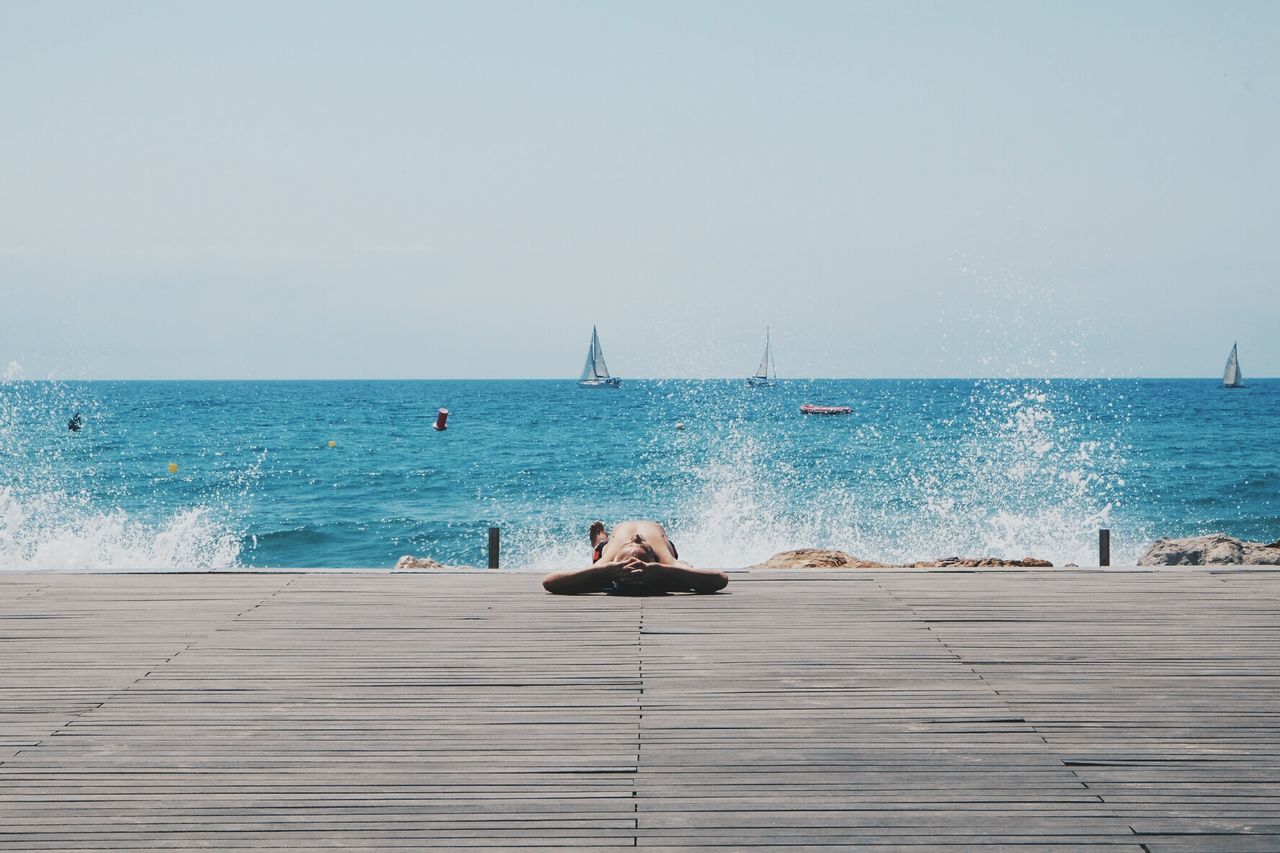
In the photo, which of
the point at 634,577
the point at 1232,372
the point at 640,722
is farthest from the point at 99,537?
the point at 1232,372

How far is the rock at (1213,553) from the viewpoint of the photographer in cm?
1310

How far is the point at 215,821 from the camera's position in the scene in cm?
348

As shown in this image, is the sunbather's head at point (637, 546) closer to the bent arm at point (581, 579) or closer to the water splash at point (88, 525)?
the bent arm at point (581, 579)

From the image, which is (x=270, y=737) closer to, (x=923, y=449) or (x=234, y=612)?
(x=234, y=612)

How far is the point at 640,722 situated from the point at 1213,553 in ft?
37.9

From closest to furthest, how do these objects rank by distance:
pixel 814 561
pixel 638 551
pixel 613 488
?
pixel 638 551 → pixel 814 561 → pixel 613 488

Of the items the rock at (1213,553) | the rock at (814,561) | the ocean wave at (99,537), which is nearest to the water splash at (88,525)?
the ocean wave at (99,537)

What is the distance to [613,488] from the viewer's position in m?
37.8

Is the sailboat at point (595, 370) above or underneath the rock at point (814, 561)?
above

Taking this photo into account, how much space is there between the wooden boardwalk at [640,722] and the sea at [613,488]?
446cm

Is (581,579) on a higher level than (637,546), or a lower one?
lower

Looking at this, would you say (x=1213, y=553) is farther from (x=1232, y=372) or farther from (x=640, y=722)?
(x=1232, y=372)

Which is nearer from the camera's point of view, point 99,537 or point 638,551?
point 638,551

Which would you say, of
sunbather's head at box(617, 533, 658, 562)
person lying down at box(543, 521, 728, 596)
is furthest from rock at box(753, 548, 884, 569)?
person lying down at box(543, 521, 728, 596)
